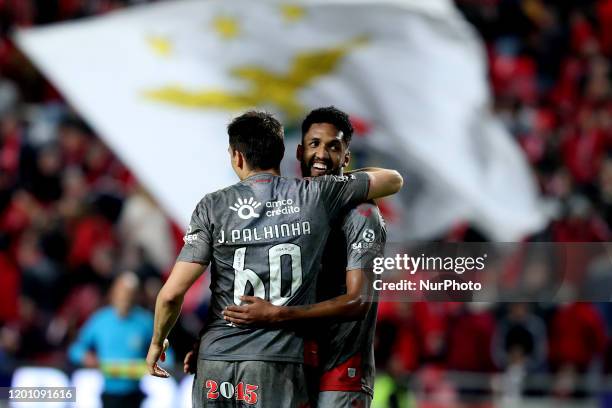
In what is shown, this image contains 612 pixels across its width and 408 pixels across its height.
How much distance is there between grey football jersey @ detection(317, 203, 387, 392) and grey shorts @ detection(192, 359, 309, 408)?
0.78 ft

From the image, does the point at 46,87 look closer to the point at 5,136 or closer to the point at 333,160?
the point at 5,136

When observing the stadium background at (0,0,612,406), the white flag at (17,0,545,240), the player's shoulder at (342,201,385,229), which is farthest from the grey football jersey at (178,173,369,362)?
the white flag at (17,0,545,240)

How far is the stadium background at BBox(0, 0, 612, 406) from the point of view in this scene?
10789 millimetres

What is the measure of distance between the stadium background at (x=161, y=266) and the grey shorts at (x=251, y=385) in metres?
4.18

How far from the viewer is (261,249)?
5.10 m

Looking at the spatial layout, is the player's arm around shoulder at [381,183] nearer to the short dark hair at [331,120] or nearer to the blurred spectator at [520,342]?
the short dark hair at [331,120]

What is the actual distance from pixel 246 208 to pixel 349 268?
0.52 m

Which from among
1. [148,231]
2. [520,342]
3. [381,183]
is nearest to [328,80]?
[148,231]

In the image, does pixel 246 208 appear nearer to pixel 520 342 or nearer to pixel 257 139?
pixel 257 139

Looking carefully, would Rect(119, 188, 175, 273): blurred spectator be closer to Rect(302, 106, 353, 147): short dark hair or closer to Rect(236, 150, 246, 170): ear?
Rect(302, 106, 353, 147): short dark hair

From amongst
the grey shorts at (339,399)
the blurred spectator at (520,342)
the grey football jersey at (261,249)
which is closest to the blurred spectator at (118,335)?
the blurred spectator at (520,342)

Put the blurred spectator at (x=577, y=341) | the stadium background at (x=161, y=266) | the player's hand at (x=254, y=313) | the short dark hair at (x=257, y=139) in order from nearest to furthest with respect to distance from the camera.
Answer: the player's hand at (x=254, y=313), the short dark hair at (x=257, y=139), the stadium background at (x=161, y=266), the blurred spectator at (x=577, y=341)

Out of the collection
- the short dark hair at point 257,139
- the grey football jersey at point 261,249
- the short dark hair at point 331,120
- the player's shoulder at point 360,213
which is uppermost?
the short dark hair at point 331,120

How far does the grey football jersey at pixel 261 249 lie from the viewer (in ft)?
16.7
